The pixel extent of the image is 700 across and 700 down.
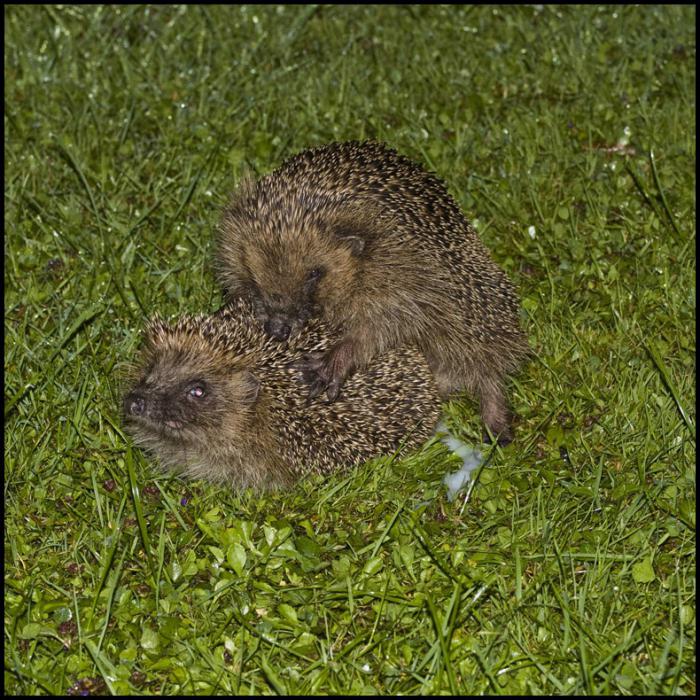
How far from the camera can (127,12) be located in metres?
7.06

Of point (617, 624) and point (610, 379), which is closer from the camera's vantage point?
point (617, 624)

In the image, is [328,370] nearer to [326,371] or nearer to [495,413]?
[326,371]

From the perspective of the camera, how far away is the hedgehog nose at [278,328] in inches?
157

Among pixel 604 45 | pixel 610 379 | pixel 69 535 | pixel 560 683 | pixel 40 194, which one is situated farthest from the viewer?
pixel 604 45

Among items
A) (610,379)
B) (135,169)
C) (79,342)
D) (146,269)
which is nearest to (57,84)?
(135,169)

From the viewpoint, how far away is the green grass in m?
3.18

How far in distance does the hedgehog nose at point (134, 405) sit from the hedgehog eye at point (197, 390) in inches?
7.0

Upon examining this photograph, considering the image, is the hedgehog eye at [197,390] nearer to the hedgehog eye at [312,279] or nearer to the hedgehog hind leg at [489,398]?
the hedgehog eye at [312,279]

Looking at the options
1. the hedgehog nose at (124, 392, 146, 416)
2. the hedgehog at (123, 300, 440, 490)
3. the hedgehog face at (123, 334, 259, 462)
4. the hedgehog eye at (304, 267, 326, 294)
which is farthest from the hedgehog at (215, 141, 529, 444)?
the hedgehog nose at (124, 392, 146, 416)

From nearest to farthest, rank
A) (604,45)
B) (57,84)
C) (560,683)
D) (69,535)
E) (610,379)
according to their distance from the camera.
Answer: (560,683) < (69,535) < (610,379) < (57,84) < (604,45)

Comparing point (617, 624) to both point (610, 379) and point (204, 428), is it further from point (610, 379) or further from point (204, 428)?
point (204, 428)

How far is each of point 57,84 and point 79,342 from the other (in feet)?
8.19

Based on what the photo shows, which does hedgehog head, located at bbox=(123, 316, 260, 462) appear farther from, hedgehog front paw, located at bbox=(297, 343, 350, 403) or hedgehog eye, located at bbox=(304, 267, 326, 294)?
hedgehog eye, located at bbox=(304, 267, 326, 294)

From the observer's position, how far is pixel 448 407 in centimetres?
433
